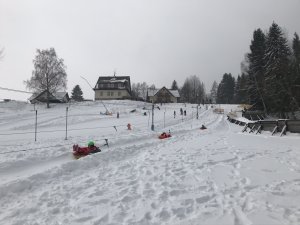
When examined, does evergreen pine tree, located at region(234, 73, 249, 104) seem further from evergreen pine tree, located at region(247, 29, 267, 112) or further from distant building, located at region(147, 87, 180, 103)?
distant building, located at region(147, 87, 180, 103)

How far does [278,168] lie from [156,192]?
4131 mm

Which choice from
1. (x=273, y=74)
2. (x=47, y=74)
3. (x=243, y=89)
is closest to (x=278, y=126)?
(x=273, y=74)

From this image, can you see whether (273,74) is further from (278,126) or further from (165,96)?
(165,96)

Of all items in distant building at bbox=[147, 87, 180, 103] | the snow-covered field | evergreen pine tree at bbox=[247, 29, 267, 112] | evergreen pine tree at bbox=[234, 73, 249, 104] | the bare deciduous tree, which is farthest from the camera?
distant building at bbox=[147, 87, 180, 103]

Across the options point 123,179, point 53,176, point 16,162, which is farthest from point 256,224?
point 16,162

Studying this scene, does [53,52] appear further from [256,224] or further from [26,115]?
[256,224]

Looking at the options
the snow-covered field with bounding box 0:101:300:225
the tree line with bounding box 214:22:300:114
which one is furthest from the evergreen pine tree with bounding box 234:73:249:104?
the snow-covered field with bounding box 0:101:300:225

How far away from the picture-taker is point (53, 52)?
203 feet

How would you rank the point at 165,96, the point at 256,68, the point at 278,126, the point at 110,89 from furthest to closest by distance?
the point at 165,96 < the point at 110,89 < the point at 256,68 < the point at 278,126

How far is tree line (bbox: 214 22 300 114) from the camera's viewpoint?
1291 inches

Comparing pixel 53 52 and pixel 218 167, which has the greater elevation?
pixel 53 52

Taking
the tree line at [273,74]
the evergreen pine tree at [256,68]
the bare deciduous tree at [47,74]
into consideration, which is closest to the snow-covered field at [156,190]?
the tree line at [273,74]

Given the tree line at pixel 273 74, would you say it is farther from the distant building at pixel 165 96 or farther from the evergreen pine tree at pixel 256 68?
the distant building at pixel 165 96

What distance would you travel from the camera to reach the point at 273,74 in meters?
35.7
